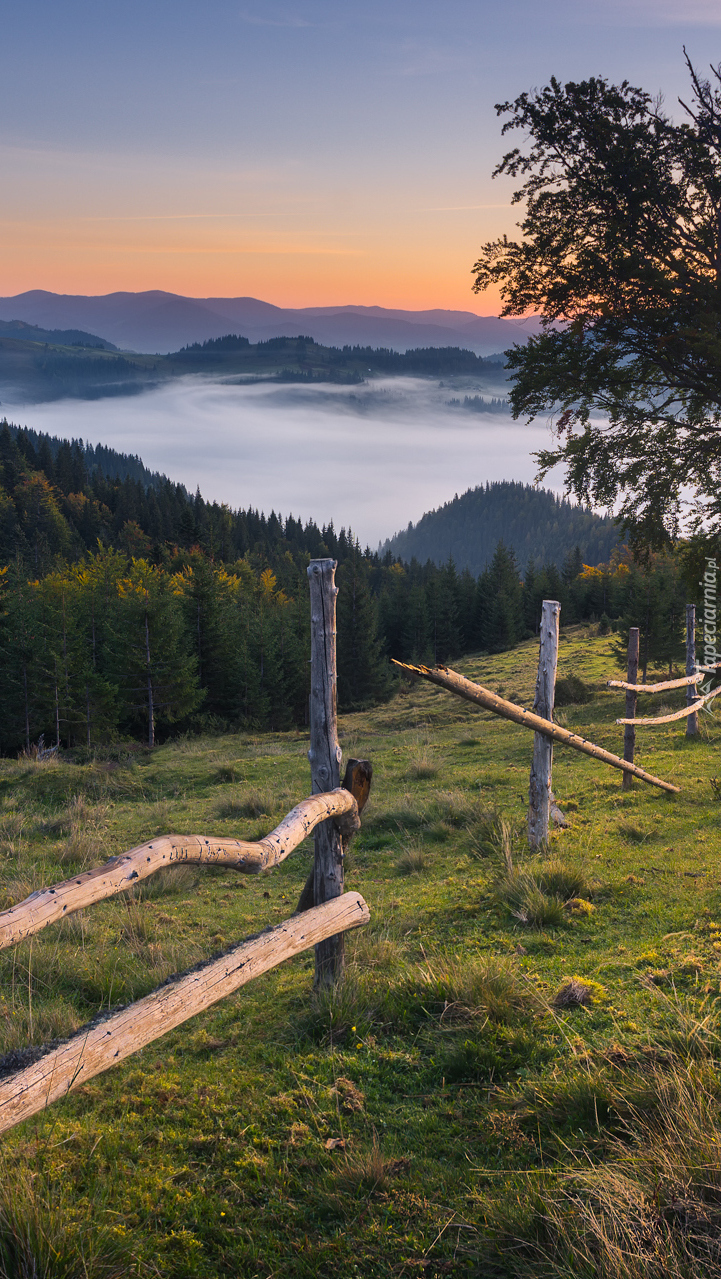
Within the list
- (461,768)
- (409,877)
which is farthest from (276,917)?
(461,768)

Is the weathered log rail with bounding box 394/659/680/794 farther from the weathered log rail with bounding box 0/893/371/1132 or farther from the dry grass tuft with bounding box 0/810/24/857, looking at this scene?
the dry grass tuft with bounding box 0/810/24/857

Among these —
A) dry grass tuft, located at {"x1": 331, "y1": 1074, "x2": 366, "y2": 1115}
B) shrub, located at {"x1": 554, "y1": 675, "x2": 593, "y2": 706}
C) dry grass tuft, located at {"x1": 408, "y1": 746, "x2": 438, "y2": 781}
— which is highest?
dry grass tuft, located at {"x1": 331, "y1": 1074, "x2": 366, "y2": 1115}

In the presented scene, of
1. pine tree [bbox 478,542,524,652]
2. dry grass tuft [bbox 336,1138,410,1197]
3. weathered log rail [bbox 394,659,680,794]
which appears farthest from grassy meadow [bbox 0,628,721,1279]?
pine tree [bbox 478,542,524,652]

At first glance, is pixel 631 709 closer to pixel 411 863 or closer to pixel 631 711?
pixel 631 711

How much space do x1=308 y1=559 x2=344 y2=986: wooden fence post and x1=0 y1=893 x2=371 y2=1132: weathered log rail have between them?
1.07ft

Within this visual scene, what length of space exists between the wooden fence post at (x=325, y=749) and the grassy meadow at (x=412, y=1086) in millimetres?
250

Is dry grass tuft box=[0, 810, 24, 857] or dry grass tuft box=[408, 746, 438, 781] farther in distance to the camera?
dry grass tuft box=[408, 746, 438, 781]

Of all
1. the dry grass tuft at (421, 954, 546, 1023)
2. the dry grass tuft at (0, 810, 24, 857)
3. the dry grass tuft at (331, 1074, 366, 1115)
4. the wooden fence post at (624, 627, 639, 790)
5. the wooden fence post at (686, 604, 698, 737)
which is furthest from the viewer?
the wooden fence post at (686, 604, 698, 737)

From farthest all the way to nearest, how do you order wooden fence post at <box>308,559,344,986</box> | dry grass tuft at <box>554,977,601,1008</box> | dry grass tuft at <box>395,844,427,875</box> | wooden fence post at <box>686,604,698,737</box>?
wooden fence post at <box>686,604,698,737</box>, dry grass tuft at <box>395,844,427,875</box>, wooden fence post at <box>308,559,344,986</box>, dry grass tuft at <box>554,977,601,1008</box>

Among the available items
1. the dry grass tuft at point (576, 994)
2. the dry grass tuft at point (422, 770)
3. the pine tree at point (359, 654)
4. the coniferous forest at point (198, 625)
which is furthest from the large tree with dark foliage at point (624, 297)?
the pine tree at point (359, 654)

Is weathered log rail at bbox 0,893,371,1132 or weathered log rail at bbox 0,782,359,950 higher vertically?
weathered log rail at bbox 0,782,359,950

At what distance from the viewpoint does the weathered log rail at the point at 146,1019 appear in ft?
7.82

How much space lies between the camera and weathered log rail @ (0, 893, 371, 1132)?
7.82 feet

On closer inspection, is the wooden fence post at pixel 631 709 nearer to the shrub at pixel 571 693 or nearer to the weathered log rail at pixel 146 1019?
the weathered log rail at pixel 146 1019
